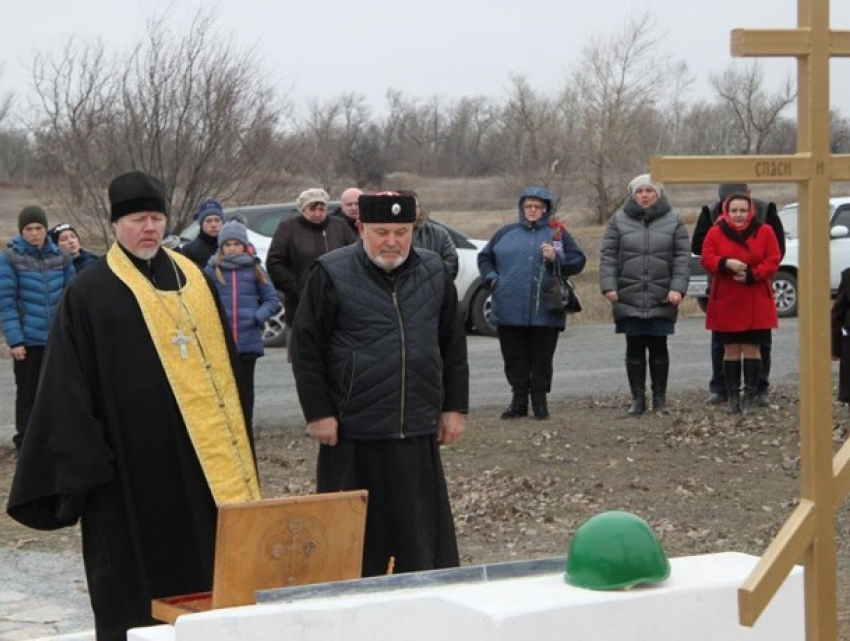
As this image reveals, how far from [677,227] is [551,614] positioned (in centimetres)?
810

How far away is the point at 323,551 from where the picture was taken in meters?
4.95

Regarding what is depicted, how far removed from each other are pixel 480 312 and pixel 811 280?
15974 mm

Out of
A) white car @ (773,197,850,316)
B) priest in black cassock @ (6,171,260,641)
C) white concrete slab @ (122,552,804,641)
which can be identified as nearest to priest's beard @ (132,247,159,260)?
priest in black cassock @ (6,171,260,641)

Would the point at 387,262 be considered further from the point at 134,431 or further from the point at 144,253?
the point at 134,431

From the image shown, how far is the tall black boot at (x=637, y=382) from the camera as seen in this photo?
1235 centimetres

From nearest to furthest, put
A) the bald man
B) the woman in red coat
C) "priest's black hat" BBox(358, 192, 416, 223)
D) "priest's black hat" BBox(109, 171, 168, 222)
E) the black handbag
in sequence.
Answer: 1. "priest's black hat" BBox(109, 171, 168, 222)
2. "priest's black hat" BBox(358, 192, 416, 223)
3. the bald man
4. the woman in red coat
5. the black handbag

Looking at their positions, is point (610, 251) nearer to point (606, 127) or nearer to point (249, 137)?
point (249, 137)

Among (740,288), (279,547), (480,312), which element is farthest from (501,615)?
(480,312)

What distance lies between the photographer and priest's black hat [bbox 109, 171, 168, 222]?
19.0 ft

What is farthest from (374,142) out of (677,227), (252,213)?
(677,227)

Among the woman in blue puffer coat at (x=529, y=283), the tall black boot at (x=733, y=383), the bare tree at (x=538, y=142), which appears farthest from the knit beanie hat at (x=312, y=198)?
the bare tree at (x=538, y=142)

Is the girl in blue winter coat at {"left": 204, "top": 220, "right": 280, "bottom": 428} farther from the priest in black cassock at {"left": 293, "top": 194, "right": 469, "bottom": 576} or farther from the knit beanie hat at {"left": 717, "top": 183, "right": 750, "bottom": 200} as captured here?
the priest in black cassock at {"left": 293, "top": 194, "right": 469, "bottom": 576}

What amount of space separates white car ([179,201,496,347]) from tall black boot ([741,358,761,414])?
6447mm

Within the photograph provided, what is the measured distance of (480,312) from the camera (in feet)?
64.2
